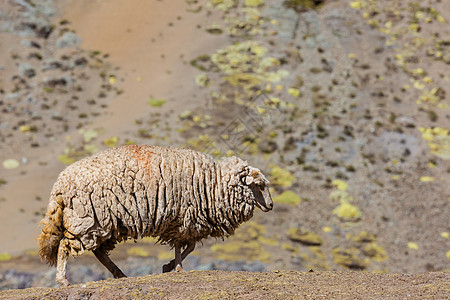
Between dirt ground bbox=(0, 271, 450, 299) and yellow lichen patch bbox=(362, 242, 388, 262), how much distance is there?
10.7 metres

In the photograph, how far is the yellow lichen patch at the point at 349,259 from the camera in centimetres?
2050

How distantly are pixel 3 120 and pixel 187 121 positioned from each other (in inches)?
308

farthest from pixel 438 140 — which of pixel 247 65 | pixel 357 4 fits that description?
pixel 357 4

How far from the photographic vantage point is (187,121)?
25000 mm

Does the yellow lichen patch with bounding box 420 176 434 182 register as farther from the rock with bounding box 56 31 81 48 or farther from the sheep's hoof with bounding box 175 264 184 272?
the rock with bounding box 56 31 81 48

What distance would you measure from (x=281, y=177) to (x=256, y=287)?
553 inches

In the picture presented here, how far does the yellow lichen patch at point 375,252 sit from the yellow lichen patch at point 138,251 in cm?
732

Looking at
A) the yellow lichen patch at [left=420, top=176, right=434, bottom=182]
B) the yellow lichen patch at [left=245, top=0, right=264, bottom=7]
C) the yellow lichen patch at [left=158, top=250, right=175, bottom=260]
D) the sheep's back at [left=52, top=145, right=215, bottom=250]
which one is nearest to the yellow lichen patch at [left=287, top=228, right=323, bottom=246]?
the yellow lichen patch at [left=158, top=250, right=175, bottom=260]

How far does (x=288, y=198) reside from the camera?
2256cm

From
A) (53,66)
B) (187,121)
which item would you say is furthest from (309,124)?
(53,66)

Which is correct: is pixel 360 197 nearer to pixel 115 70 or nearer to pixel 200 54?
pixel 200 54

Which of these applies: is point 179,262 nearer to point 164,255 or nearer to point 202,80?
point 164,255

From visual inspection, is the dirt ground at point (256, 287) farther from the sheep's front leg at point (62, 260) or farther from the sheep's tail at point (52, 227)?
the sheep's tail at point (52, 227)

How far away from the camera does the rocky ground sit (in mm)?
21038
